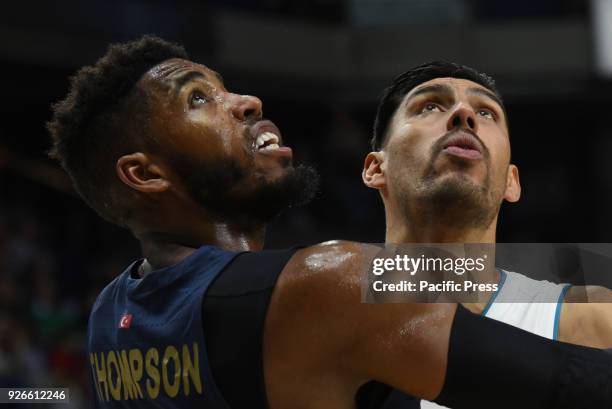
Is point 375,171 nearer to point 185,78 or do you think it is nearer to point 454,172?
point 454,172

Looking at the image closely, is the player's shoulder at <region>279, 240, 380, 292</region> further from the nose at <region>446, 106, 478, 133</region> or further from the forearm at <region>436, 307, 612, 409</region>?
the nose at <region>446, 106, 478, 133</region>

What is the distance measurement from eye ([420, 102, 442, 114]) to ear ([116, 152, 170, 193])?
1.13 meters

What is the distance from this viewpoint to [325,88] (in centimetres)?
1218

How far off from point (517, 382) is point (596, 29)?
1118 cm

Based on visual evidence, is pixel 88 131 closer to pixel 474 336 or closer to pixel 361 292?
pixel 361 292

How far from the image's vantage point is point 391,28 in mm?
12586

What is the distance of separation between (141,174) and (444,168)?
1026 millimetres

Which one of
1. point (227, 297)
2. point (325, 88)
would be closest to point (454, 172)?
point (227, 297)

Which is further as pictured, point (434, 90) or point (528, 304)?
point (434, 90)

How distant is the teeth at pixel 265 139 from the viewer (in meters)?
2.71

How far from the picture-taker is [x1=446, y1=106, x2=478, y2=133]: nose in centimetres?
313

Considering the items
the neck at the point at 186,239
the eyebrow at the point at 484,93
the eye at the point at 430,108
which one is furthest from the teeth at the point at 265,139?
the eyebrow at the point at 484,93

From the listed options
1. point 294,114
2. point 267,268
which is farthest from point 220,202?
point 294,114

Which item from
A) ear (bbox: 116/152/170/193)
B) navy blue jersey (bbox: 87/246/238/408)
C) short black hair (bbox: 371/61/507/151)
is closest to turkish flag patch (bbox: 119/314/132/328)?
navy blue jersey (bbox: 87/246/238/408)
